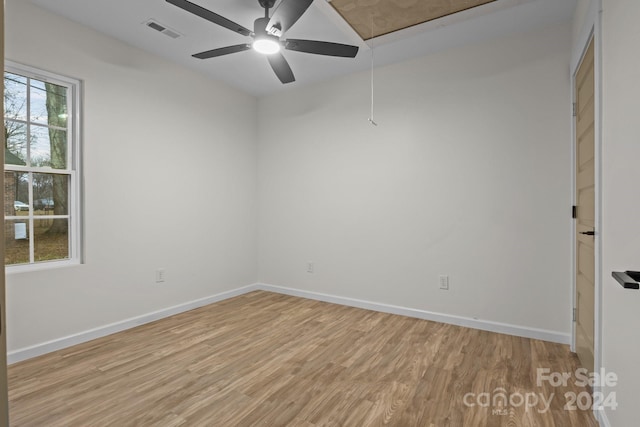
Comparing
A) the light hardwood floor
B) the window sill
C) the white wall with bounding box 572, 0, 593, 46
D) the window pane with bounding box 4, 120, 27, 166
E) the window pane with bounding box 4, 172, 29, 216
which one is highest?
the white wall with bounding box 572, 0, 593, 46

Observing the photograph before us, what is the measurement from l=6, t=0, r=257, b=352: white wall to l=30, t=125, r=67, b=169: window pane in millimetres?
181

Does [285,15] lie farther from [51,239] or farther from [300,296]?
[300,296]

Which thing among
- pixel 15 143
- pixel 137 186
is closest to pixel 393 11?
pixel 137 186

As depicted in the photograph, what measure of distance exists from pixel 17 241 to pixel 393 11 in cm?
357

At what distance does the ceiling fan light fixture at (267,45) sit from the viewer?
2.40 meters

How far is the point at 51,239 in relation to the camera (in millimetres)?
2777

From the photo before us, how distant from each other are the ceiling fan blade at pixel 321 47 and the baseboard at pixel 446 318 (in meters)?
2.65

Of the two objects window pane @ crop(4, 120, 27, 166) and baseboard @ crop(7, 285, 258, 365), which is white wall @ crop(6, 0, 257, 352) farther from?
window pane @ crop(4, 120, 27, 166)

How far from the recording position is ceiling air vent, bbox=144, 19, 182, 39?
2.81m

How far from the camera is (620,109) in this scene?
1.46 metres

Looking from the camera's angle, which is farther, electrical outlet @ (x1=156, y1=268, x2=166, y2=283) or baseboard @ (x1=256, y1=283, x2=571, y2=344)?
electrical outlet @ (x1=156, y1=268, x2=166, y2=283)

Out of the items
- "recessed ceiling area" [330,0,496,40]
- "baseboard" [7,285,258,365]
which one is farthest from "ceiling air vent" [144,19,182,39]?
"baseboard" [7,285,258,365]

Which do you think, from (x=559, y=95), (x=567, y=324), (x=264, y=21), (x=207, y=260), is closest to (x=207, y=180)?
(x=207, y=260)

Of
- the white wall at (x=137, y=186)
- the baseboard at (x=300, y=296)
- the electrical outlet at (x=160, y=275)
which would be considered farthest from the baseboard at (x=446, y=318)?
the electrical outlet at (x=160, y=275)
